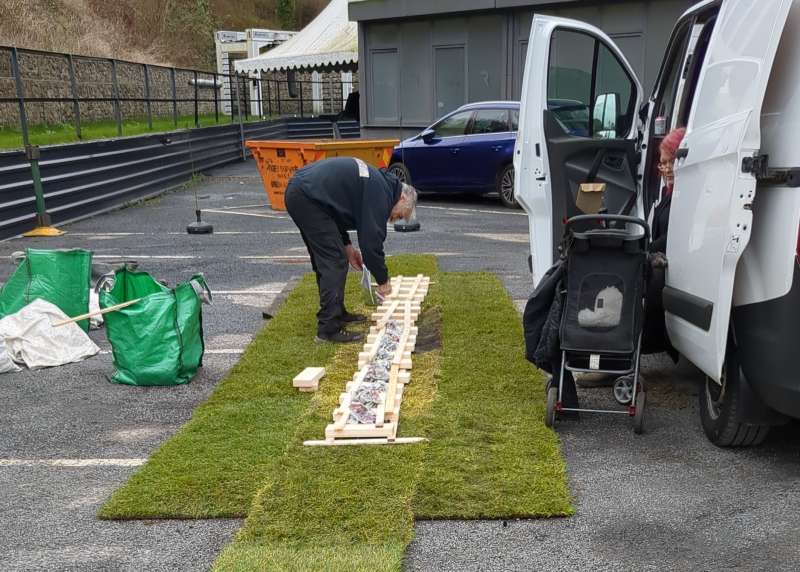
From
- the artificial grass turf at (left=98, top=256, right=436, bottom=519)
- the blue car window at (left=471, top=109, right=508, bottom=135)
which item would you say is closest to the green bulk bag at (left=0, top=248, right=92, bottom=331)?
the artificial grass turf at (left=98, top=256, right=436, bottom=519)

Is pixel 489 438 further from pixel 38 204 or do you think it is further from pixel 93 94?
pixel 93 94

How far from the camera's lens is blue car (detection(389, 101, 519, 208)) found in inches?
532

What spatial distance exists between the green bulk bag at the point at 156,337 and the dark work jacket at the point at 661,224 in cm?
306

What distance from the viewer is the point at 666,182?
202 inches

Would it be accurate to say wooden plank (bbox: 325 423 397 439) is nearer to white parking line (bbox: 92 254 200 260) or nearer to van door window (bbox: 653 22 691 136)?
van door window (bbox: 653 22 691 136)

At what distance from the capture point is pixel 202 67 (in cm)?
4278

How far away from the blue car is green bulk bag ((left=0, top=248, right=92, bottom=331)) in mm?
8243

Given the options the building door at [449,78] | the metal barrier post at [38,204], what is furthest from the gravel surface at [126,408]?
the building door at [449,78]

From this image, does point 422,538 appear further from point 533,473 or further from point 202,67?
point 202,67

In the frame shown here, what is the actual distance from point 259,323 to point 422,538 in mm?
3930

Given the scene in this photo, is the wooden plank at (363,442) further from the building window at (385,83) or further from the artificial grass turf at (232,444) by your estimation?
the building window at (385,83)

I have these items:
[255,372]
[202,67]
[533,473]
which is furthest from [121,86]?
[202,67]

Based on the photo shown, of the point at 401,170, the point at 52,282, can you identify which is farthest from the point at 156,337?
the point at 401,170

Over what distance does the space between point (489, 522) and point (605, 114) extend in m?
3.46
